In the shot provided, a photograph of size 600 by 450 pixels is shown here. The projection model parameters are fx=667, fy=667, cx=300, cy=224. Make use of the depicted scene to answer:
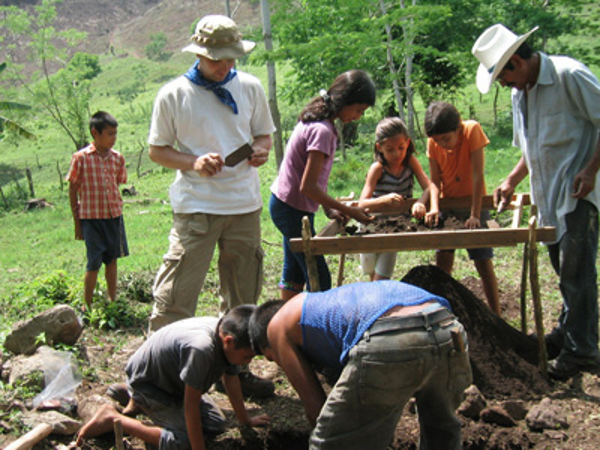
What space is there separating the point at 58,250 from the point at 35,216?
5.37 meters

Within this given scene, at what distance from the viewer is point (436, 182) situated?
4.73 metres

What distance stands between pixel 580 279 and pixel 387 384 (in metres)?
1.99

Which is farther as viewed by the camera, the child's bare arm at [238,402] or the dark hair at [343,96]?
the dark hair at [343,96]

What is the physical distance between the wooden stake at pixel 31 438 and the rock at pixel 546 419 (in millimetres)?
2445

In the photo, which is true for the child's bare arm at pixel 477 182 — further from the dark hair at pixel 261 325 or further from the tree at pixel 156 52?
the tree at pixel 156 52

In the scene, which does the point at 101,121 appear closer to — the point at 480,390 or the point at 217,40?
the point at 217,40

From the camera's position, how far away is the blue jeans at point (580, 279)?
12.7 feet

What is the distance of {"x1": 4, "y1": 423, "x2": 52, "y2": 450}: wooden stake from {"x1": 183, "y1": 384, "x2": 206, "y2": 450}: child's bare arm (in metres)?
0.71

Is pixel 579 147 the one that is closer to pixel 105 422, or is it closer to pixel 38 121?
pixel 105 422

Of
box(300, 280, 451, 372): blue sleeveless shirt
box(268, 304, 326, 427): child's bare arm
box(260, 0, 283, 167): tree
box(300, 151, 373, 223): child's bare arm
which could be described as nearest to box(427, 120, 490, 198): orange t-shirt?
box(300, 151, 373, 223): child's bare arm

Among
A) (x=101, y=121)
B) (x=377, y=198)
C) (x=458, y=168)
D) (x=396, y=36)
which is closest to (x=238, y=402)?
(x=377, y=198)

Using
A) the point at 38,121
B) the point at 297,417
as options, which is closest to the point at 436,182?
the point at 297,417

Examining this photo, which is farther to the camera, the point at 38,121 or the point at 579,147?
the point at 38,121

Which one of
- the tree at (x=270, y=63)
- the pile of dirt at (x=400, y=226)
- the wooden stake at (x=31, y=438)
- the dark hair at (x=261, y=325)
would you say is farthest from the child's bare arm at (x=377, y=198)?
the tree at (x=270, y=63)
